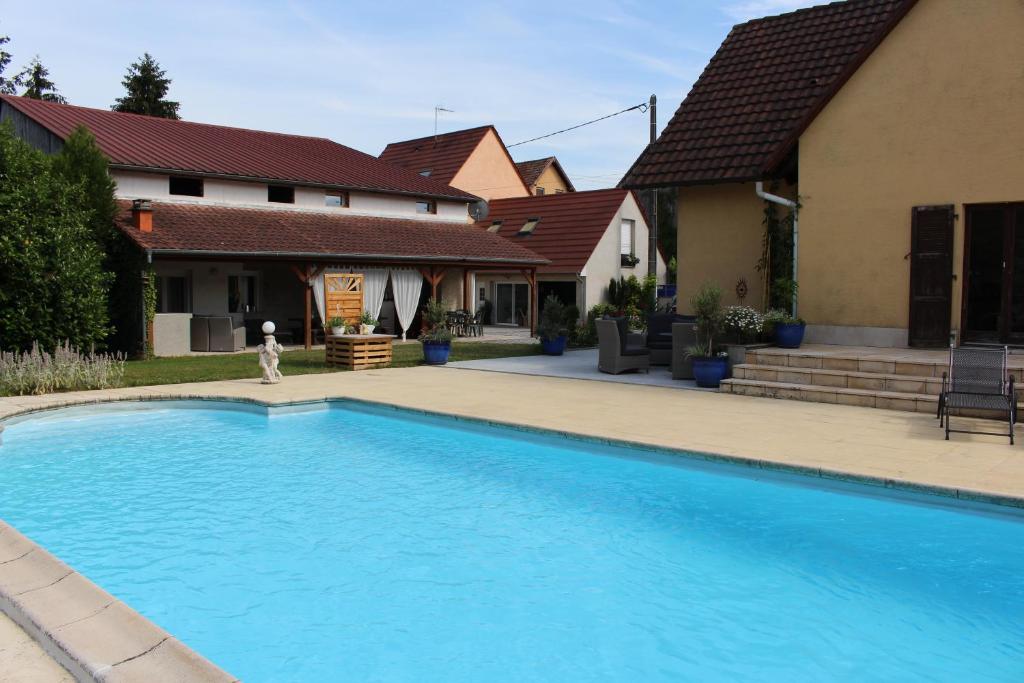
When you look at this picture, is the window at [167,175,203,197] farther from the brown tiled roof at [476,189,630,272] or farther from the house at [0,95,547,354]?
the brown tiled roof at [476,189,630,272]

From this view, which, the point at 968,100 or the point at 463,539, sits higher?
the point at 968,100

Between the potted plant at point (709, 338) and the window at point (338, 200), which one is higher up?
the window at point (338, 200)

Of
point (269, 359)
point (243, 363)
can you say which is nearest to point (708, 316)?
point (269, 359)

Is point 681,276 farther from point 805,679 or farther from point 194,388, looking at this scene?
point 805,679

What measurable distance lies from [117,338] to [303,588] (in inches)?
596

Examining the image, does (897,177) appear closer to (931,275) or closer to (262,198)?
(931,275)

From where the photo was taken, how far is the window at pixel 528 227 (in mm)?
30500

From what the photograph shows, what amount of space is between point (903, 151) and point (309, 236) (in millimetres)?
14372

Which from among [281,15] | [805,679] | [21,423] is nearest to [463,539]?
[805,679]

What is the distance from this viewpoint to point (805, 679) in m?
4.09

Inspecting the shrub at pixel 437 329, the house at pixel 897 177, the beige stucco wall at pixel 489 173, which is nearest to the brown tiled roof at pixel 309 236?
the shrub at pixel 437 329

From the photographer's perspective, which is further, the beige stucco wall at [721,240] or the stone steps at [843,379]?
the beige stucco wall at [721,240]

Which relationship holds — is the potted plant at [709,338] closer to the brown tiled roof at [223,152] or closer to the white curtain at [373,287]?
the white curtain at [373,287]

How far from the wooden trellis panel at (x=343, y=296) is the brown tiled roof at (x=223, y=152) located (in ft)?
15.1
